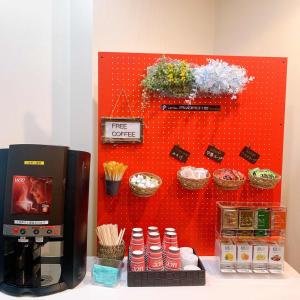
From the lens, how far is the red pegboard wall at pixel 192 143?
5.97 ft

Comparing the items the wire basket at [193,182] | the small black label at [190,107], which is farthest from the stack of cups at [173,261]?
the small black label at [190,107]

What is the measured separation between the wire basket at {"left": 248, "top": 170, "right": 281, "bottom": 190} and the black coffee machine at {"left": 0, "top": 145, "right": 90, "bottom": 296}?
0.94m

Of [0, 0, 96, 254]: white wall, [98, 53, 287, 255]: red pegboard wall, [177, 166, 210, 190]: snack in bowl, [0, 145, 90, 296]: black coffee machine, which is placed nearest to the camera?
[0, 145, 90, 296]: black coffee machine

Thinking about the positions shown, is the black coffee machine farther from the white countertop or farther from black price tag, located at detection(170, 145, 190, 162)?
black price tag, located at detection(170, 145, 190, 162)

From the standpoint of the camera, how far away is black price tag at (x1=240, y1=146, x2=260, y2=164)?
6.07 feet

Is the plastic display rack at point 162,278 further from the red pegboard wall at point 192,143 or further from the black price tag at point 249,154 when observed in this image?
the black price tag at point 249,154

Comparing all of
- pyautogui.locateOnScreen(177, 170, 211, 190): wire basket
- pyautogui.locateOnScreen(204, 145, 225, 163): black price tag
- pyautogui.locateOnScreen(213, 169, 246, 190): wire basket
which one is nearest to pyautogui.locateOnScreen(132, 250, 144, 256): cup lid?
pyautogui.locateOnScreen(177, 170, 211, 190): wire basket

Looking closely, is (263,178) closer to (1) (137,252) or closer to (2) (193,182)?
(2) (193,182)

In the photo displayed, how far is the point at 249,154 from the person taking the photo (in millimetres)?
1851

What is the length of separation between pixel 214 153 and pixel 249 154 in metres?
0.21

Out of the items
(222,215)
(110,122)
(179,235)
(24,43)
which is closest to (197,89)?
(110,122)

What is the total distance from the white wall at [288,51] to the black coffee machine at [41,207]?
144cm

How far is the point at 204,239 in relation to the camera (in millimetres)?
1893

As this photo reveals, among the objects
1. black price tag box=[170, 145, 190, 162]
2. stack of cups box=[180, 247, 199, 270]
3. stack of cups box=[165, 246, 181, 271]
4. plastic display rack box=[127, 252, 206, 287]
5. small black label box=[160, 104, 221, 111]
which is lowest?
plastic display rack box=[127, 252, 206, 287]
